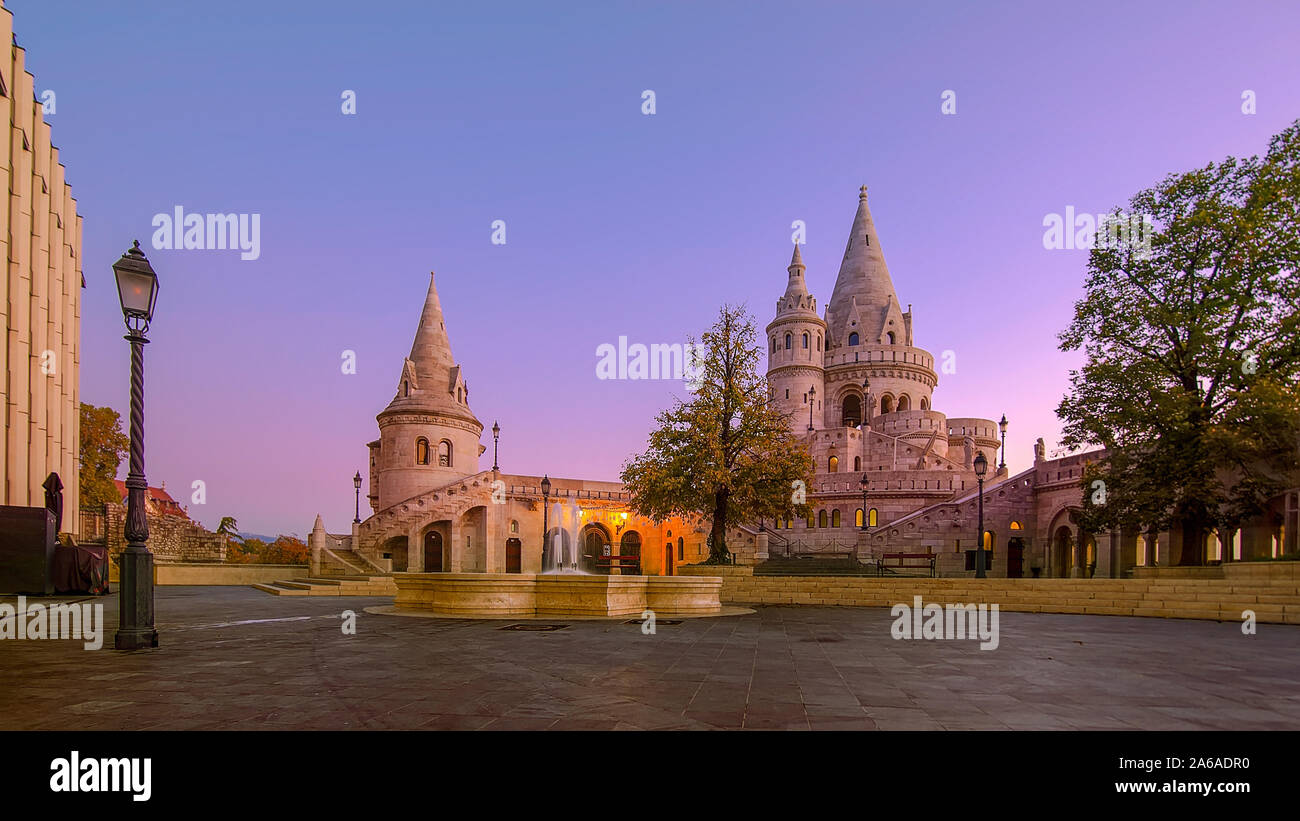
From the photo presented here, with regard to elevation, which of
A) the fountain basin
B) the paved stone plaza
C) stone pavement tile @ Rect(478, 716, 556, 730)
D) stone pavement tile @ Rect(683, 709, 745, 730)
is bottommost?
the fountain basin

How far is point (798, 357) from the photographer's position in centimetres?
6438

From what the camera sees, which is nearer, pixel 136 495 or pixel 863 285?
pixel 136 495

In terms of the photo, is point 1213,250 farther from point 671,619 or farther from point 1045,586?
point 671,619

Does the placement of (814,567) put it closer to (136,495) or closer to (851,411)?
(136,495)

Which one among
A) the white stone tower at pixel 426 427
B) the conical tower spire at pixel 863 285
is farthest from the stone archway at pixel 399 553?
the conical tower spire at pixel 863 285

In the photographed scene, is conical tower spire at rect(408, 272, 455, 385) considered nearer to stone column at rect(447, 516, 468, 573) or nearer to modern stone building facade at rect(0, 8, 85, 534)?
stone column at rect(447, 516, 468, 573)

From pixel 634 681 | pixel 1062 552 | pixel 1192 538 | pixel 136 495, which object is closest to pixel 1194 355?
pixel 1192 538

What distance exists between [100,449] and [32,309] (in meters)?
20.1

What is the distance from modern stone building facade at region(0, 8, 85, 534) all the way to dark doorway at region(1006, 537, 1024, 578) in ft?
136

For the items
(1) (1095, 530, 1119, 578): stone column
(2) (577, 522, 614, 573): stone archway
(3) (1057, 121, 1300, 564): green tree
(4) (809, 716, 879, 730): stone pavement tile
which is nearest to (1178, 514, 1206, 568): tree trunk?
(3) (1057, 121, 1300, 564): green tree

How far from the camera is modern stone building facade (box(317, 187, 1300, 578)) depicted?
34219mm
